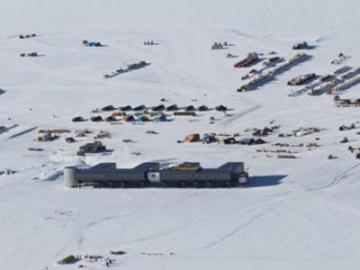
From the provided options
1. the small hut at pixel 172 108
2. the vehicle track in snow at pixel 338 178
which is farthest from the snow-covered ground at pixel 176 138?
the small hut at pixel 172 108

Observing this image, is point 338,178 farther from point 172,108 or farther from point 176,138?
point 172,108

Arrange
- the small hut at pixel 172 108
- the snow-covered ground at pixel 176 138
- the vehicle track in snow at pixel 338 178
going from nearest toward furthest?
the snow-covered ground at pixel 176 138 → the vehicle track in snow at pixel 338 178 → the small hut at pixel 172 108

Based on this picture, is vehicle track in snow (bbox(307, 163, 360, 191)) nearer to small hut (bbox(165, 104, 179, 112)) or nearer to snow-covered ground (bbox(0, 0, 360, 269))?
snow-covered ground (bbox(0, 0, 360, 269))

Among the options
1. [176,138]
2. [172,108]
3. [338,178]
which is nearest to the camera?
[338,178]

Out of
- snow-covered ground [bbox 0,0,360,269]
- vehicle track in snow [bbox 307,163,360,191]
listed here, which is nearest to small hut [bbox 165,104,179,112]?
snow-covered ground [bbox 0,0,360,269]

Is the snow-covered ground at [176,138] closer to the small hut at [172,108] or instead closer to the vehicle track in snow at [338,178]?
the vehicle track in snow at [338,178]

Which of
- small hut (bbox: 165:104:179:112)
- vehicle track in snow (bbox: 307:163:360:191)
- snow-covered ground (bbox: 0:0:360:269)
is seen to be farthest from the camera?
small hut (bbox: 165:104:179:112)

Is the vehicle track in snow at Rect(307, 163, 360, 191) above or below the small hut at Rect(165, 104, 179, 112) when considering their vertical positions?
below

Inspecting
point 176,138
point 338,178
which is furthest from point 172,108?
point 338,178

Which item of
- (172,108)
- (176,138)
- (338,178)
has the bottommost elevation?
(338,178)
